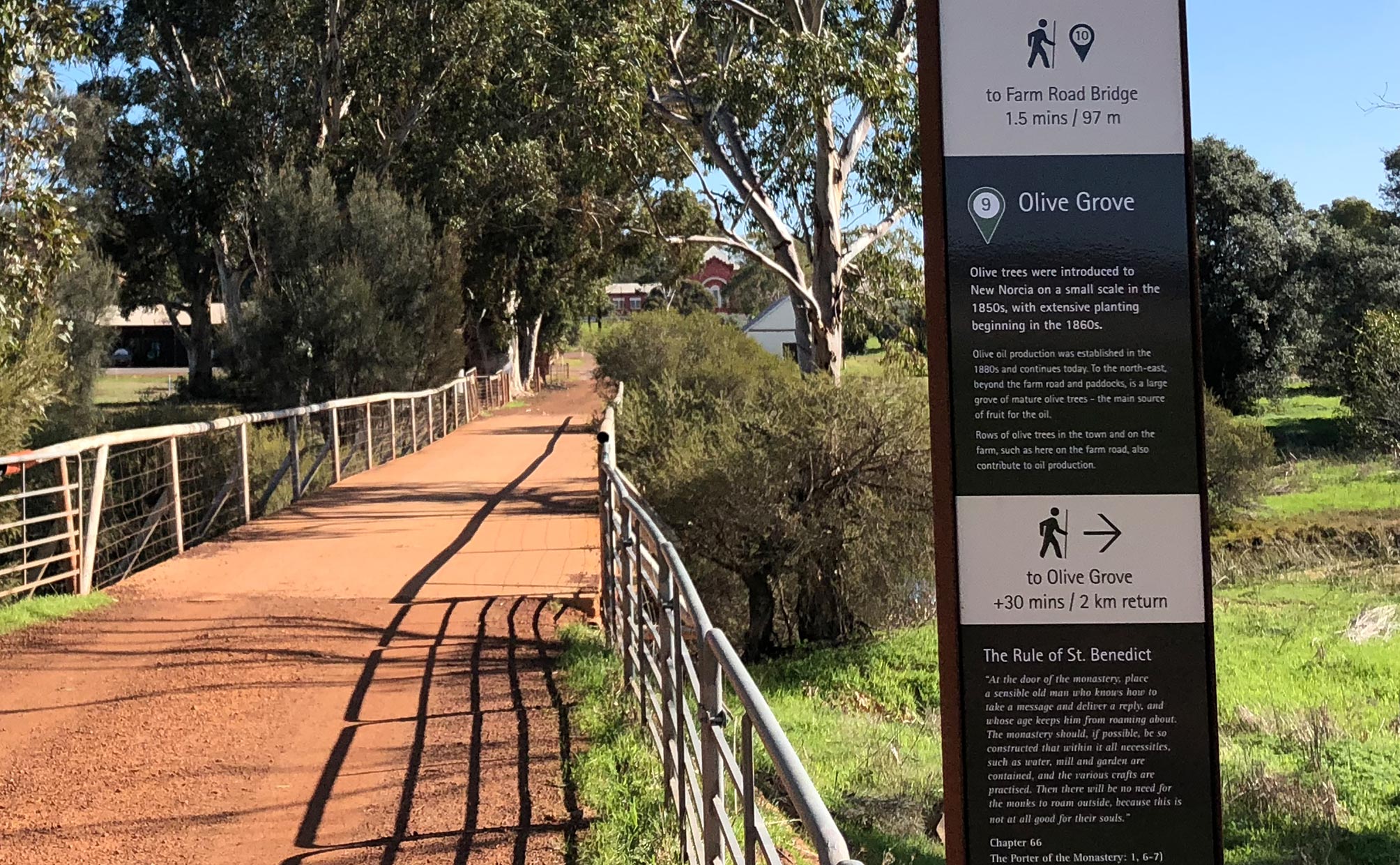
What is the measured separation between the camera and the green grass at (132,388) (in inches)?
1965

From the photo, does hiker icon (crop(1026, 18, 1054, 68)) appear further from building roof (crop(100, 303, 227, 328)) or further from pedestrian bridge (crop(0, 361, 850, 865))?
building roof (crop(100, 303, 227, 328))

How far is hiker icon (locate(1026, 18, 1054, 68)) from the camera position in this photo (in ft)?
9.64

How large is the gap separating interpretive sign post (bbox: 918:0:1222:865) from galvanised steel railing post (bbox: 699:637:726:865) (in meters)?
0.79

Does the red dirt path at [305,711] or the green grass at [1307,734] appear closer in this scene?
the red dirt path at [305,711]

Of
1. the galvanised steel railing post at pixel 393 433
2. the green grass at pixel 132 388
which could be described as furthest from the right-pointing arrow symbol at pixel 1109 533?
the green grass at pixel 132 388

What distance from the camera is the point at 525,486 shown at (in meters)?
18.0

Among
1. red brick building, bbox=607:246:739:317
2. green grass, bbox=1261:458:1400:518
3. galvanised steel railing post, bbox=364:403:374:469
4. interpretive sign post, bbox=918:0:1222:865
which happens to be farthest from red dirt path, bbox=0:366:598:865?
red brick building, bbox=607:246:739:317

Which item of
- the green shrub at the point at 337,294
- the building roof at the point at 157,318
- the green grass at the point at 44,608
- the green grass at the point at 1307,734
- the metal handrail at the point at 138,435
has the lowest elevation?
the green grass at the point at 1307,734

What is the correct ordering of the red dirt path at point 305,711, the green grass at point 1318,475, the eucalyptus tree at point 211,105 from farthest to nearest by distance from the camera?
the eucalyptus tree at point 211,105 → the green grass at point 1318,475 → the red dirt path at point 305,711

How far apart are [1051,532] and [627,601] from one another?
177 inches

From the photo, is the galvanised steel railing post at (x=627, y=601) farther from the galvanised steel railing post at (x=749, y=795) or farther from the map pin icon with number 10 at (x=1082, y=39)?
the map pin icon with number 10 at (x=1082, y=39)

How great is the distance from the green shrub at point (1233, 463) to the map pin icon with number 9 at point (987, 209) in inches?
870

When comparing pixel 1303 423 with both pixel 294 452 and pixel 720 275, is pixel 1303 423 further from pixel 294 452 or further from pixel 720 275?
pixel 720 275

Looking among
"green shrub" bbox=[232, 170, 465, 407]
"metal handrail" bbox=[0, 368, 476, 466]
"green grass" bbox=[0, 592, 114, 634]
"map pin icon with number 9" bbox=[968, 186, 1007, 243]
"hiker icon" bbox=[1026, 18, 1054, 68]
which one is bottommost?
"green grass" bbox=[0, 592, 114, 634]
